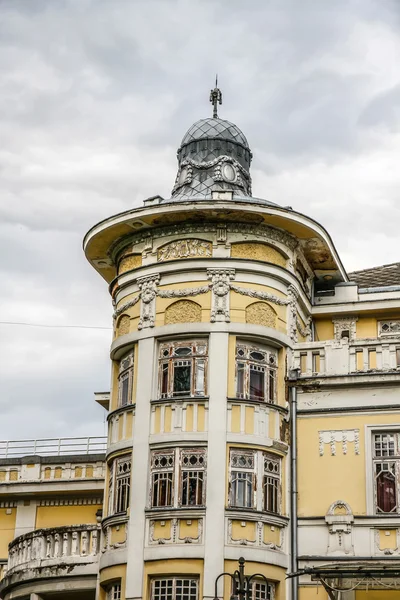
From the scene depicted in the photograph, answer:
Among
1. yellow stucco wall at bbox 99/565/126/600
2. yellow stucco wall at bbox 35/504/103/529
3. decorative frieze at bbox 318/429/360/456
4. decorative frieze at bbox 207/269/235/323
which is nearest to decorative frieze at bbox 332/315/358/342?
decorative frieze at bbox 318/429/360/456

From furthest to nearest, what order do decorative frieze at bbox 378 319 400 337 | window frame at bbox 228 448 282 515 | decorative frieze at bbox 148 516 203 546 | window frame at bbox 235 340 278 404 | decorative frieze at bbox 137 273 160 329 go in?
decorative frieze at bbox 378 319 400 337, decorative frieze at bbox 137 273 160 329, window frame at bbox 235 340 278 404, window frame at bbox 228 448 282 515, decorative frieze at bbox 148 516 203 546

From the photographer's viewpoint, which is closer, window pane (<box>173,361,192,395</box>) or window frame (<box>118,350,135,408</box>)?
window pane (<box>173,361,192,395</box>)

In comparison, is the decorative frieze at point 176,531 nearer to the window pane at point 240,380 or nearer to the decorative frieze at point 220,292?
the window pane at point 240,380

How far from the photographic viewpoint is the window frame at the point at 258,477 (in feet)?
83.3

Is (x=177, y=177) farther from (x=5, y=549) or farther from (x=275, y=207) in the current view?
(x=5, y=549)

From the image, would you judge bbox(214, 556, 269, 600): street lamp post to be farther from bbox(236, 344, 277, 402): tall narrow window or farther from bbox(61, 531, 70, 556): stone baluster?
bbox(61, 531, 70, 556): stone baluster

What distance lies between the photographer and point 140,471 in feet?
84.5

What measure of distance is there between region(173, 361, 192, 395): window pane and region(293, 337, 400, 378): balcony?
9.94ft

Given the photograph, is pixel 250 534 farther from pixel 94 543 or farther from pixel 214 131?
pixel 214 131

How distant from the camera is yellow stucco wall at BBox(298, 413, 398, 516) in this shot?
25812 mm

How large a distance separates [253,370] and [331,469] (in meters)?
3.18

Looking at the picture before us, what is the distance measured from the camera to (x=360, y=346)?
1075 inches

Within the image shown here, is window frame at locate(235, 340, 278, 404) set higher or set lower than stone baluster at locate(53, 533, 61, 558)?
higher

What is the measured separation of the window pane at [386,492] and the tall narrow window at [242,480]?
312 cm
